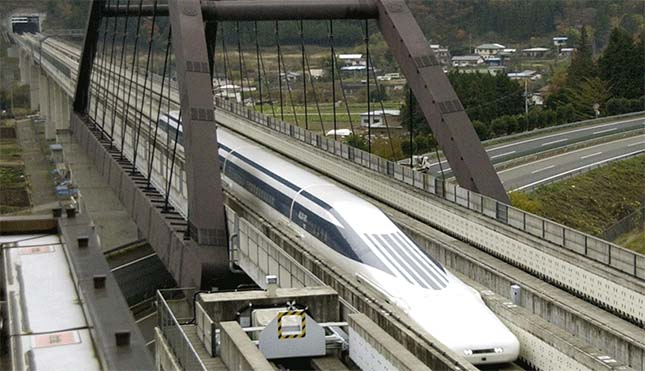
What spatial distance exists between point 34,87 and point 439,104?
8640 centimetres

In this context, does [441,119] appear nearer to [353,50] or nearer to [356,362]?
[356,362]

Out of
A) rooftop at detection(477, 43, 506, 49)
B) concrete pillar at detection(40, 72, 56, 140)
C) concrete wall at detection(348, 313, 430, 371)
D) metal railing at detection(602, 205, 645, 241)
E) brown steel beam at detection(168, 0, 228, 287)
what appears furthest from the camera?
rooftop at detection(477, 43, 506, 49)

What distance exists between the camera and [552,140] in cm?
6334

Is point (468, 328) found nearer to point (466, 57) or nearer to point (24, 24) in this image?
point (466, 57)

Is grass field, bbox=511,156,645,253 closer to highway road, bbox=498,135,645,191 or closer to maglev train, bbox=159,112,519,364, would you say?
highway road, bbox=498,135,645,191

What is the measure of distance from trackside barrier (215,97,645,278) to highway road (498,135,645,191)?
13.3 m

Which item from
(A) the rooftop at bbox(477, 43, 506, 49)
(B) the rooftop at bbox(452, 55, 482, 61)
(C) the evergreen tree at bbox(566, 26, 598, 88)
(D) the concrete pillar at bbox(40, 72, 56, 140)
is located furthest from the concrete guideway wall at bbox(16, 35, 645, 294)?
(A) the rooftop at bbox(477, 43, 506, 49)

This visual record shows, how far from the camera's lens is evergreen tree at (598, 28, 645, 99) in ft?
242

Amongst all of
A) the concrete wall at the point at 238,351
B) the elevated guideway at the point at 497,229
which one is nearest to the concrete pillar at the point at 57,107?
the elevated guideway at the point at 497,229

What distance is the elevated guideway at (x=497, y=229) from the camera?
2150 cm

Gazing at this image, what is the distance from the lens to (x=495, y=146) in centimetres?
6197

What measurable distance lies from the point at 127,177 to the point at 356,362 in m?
24.4

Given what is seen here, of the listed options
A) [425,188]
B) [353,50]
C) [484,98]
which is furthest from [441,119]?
[353,50]

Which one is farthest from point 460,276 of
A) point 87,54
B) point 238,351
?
point 87,54
